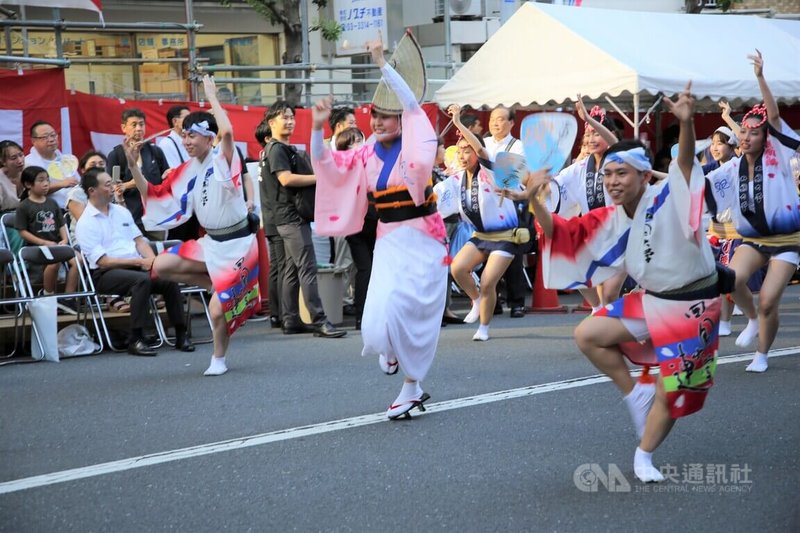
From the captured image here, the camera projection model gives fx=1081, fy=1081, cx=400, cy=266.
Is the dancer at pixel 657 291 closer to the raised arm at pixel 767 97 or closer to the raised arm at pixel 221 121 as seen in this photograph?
the raised arm at pixel 767 97

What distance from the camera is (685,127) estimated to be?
456cm

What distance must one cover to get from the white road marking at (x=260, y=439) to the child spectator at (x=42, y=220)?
4019 millimetres

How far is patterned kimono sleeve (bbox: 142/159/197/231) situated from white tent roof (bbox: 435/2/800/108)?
18.6ft

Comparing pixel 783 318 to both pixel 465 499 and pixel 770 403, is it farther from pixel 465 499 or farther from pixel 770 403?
pixel 465 499

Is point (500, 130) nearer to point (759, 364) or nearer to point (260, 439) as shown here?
point (759, 364)

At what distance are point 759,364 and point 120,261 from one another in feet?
17.0

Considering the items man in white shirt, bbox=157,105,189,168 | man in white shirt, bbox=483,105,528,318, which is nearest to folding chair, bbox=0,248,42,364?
man in white shirt, bbox=157,105,189,168

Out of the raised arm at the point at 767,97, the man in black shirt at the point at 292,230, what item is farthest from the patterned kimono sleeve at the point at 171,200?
the raised arm at the point at 767,97

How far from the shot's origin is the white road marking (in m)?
5.25

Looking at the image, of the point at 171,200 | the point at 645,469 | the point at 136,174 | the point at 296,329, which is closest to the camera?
the point at 645,469

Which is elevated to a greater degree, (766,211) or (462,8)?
(462,8)

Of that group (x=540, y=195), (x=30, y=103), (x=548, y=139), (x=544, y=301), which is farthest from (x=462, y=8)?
(x=540, y=195)

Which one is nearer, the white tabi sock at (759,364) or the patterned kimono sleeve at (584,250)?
the patterned kimono sleeve at (584,250)

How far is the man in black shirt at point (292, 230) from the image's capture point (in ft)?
32.1
